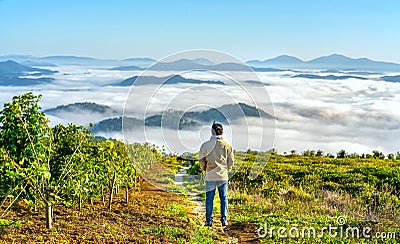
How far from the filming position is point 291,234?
10492 millimetres

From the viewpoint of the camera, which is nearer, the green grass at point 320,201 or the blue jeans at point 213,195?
the blue jeans at point 213,195

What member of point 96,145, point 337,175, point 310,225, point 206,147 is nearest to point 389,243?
point 310,225

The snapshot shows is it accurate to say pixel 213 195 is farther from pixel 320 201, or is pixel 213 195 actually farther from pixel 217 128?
pixel 320 201

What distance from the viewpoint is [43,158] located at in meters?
9.61

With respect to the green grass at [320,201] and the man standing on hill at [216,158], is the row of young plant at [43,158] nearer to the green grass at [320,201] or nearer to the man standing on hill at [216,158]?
the man standing on hill at [216,158]

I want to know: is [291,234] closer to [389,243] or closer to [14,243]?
[389,243]

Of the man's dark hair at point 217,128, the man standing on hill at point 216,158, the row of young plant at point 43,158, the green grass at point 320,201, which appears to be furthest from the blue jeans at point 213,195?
the row of young plant at point 43,158

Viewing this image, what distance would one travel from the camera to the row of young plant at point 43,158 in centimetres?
913

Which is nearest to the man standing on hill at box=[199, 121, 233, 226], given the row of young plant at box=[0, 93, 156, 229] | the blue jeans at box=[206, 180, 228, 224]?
the blue jeans at box=[206, 180, 228, 224]

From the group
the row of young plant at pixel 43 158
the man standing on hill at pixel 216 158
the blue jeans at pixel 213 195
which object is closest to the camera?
the row of young plant at pixel 43 158

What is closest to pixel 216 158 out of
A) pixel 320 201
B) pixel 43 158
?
pixel 43 158

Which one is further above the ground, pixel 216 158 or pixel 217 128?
pixel 217 128

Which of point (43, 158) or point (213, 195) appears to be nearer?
point (43, 158)

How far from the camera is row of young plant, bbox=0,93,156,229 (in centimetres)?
913
